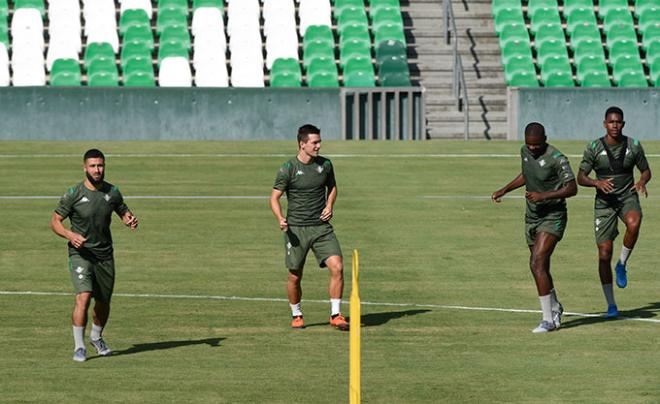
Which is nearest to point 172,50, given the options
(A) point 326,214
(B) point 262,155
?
(B) point 262,155

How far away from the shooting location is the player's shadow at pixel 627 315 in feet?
54.1

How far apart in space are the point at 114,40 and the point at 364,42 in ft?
21.9

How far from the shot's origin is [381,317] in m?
17.0

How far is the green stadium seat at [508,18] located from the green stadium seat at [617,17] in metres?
2.35

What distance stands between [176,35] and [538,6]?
1009 cm

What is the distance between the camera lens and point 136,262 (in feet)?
69.8

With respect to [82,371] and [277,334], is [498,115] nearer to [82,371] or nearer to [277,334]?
[277,334]

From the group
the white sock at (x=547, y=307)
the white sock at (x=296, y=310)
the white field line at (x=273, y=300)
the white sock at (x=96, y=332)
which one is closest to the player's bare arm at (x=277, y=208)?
the white sock at (x=296, y=310)

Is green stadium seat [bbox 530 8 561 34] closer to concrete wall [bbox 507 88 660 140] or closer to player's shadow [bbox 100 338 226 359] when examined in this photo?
concrete wall [bbox 507 88 660 140]

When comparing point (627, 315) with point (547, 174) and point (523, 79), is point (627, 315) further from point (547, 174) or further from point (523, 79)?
point (523, 79)

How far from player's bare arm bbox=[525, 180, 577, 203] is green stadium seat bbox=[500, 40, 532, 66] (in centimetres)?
2516

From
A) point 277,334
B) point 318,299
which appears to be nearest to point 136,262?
point 318,299

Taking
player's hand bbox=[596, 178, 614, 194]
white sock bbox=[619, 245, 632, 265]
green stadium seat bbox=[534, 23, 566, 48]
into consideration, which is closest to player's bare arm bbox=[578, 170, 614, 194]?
player's hand bbox=[596, 178, 614, 194]

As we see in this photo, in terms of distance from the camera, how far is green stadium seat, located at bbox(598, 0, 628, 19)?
4221 cm
